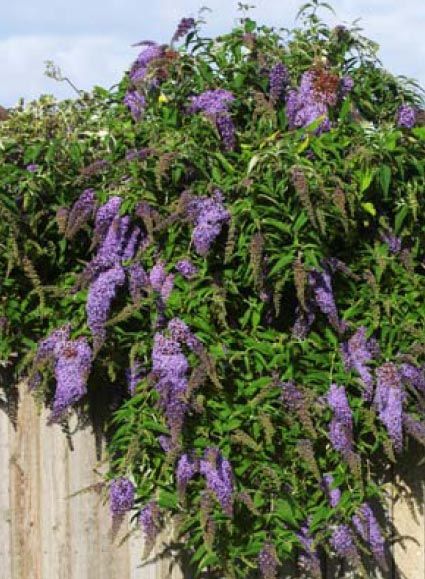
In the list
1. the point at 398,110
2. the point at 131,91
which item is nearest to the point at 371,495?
the point at 398,110

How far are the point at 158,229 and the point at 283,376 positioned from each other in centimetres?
69

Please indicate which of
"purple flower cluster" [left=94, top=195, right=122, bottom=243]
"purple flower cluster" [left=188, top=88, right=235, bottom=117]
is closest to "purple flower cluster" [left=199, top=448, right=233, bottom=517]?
"purple flower cluster" [left=94, top=195, right=122, bottom=243]

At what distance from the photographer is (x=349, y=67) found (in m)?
4.54

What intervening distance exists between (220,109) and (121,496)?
1.45 meters

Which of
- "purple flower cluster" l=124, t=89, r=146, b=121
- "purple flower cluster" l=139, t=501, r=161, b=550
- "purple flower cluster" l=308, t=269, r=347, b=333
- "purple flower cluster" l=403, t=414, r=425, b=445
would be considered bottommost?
"purple flower cluster" l=139, t=501, r=161, b=550

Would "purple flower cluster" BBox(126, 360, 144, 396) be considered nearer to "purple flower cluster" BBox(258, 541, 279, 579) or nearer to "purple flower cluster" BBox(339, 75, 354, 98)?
"purple flower cluster" BBox(258, 541, 279, 579)

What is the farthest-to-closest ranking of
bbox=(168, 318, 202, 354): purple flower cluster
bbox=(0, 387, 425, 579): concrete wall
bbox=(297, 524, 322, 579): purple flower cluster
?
1. bbox=(0, 387, 425, 579): concrete wall
2. bbox=(297, 524, 322, 579): purple flower cluster
3. bbox=(168, 318, 202, 354): purple flower cluster

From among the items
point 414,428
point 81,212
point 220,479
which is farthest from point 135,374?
point 414,428

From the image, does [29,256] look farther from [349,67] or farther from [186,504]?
[349,67]

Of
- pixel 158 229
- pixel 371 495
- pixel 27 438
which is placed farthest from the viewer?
pixel 27 438

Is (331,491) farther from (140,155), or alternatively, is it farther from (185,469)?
(140,155)

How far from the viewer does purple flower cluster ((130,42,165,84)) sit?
4.48m

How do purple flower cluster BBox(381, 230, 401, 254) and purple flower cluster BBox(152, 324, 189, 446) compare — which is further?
purple flower cluster BBox(381, 230, 401, 254)

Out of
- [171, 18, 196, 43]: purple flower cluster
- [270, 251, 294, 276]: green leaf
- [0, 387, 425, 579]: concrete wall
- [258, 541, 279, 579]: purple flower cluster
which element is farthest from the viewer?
[0, 387, 425, 579]: concrete wall
